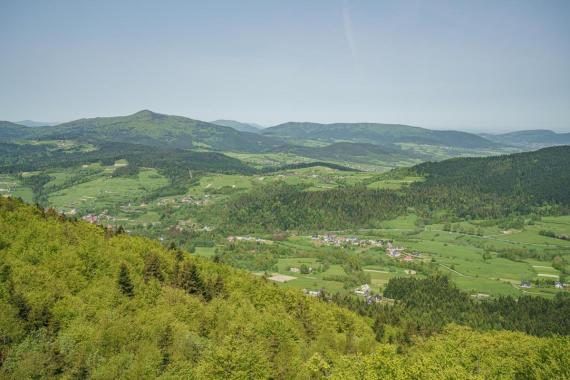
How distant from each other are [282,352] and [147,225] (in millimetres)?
144319

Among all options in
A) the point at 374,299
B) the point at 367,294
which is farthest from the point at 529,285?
the point at 367,294

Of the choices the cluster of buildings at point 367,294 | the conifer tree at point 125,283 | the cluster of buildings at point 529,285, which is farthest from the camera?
the cluster of buildings at point 529,285

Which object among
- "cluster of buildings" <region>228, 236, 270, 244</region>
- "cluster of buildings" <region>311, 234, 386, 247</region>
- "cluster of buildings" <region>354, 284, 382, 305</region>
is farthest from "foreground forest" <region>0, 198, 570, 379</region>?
"cluster of buildings" <region>228, 236, 270, 244</region>

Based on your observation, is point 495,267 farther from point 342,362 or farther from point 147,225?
point 147,225

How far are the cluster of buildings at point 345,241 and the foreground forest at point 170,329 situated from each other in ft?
248

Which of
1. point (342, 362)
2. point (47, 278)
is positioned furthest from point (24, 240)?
point (342, 362)

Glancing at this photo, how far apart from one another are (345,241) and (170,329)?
124874 mm

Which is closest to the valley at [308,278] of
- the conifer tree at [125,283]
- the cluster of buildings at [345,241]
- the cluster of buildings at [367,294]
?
the conifer tree at [125,283]

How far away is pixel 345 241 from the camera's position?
16600 centimetres

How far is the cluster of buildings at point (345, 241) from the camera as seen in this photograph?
16088 cm

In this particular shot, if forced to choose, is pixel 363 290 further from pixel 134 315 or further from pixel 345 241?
pixel 134 315

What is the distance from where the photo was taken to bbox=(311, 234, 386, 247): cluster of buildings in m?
161

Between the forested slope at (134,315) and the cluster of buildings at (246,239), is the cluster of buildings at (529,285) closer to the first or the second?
the forested slope at (134,315)

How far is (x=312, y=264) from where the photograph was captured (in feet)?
453
